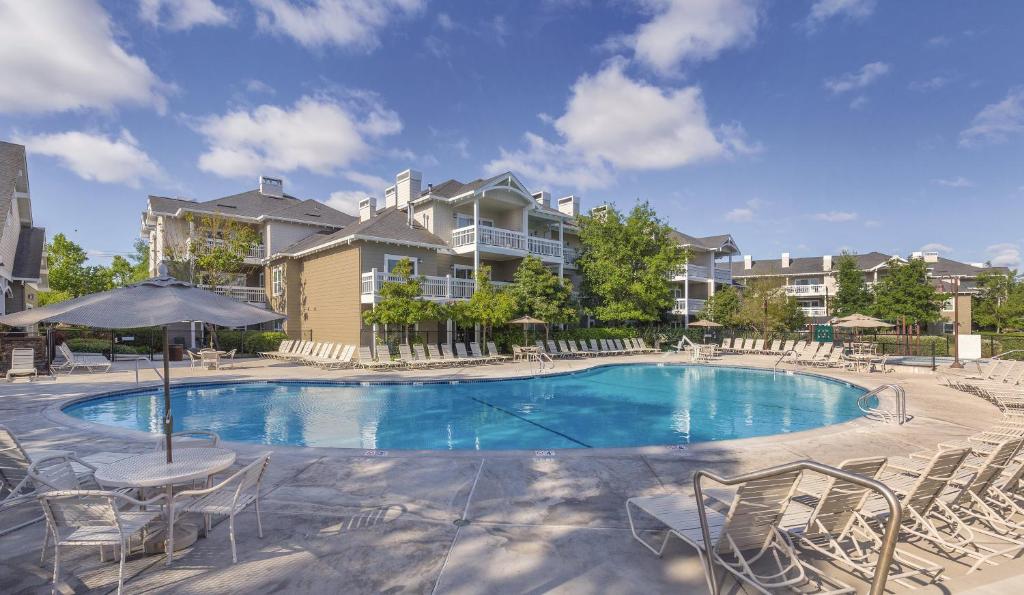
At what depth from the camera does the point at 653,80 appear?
2191 centimetres

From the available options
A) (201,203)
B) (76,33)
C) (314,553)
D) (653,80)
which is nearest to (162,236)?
(201,203)

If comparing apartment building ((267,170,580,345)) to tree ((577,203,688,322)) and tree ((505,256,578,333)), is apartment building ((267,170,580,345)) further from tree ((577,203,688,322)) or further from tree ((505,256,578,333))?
tree ((577,203,688,322))

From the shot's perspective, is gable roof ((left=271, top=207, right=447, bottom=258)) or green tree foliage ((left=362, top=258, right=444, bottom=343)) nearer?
green tree foliage ((left=362, top=258, right=444, bottom=343))

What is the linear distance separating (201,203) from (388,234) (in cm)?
1227

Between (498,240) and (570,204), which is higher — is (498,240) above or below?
below

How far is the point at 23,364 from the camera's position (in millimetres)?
14758

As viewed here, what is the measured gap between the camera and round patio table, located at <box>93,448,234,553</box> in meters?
3.70

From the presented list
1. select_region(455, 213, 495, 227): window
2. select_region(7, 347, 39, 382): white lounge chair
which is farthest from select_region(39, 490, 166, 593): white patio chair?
select_region(455, 213, 495, 227): window

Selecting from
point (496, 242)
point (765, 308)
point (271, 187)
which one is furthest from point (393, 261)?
point (765, 308)

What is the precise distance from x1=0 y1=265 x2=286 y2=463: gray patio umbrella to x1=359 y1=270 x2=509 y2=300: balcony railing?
46.0 feet

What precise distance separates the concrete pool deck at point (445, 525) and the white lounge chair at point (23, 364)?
8.88 m

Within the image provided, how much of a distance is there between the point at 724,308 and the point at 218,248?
29.1 meters

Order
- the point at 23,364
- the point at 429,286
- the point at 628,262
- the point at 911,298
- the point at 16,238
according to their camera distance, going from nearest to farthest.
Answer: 1. the point at 23,364
2. the point at 16,238
3. the point at 429,286
4. the point at 628,262
5. the point at 911,298

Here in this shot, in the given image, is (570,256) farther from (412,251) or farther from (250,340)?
(250,340)
